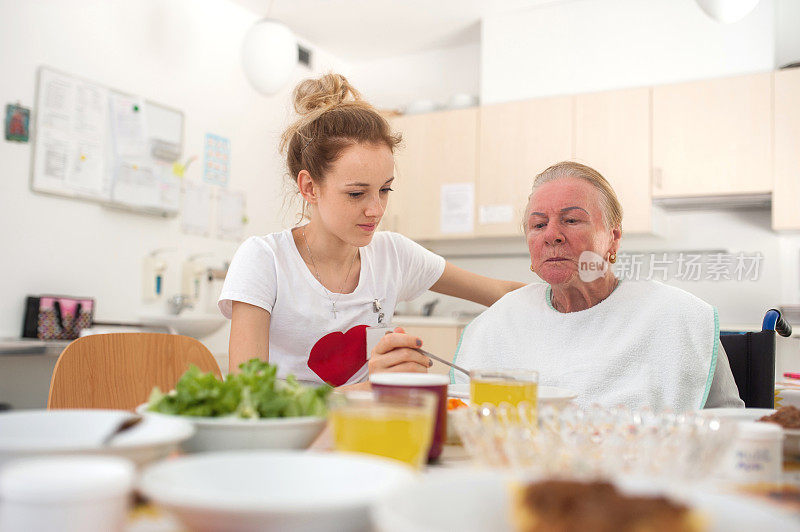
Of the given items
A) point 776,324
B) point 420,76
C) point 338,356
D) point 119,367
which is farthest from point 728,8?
point 420,76

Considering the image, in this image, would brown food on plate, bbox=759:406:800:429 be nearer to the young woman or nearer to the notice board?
the young woman

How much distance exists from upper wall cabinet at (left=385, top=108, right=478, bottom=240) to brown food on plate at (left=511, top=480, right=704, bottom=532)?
4.08 metres

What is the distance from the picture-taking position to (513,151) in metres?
4.41

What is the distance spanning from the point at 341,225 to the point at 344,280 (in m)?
0.19

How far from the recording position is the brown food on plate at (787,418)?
2.77 feet

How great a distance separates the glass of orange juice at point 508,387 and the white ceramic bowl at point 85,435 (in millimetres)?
440

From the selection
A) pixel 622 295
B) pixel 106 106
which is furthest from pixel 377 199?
pixel 106 106

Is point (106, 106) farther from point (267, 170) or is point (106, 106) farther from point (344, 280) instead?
point (344, 280)

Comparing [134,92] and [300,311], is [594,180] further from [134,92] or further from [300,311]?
[134,92]

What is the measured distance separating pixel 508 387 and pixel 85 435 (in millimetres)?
539

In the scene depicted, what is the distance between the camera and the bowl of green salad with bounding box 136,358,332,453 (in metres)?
0.71

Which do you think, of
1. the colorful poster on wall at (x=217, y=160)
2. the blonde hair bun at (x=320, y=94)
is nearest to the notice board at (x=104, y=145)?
the colorful poster on wall at (x=217, y=160)

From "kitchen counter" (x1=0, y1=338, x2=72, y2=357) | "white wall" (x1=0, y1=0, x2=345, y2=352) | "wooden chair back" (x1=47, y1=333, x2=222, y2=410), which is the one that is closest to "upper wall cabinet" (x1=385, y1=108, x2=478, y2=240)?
"white wall" (x1=0, y1=0, x2=345, y2=352)

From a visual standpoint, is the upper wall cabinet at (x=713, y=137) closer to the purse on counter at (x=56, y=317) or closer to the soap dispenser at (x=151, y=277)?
the soap dispenser at (x=151, y=277)
